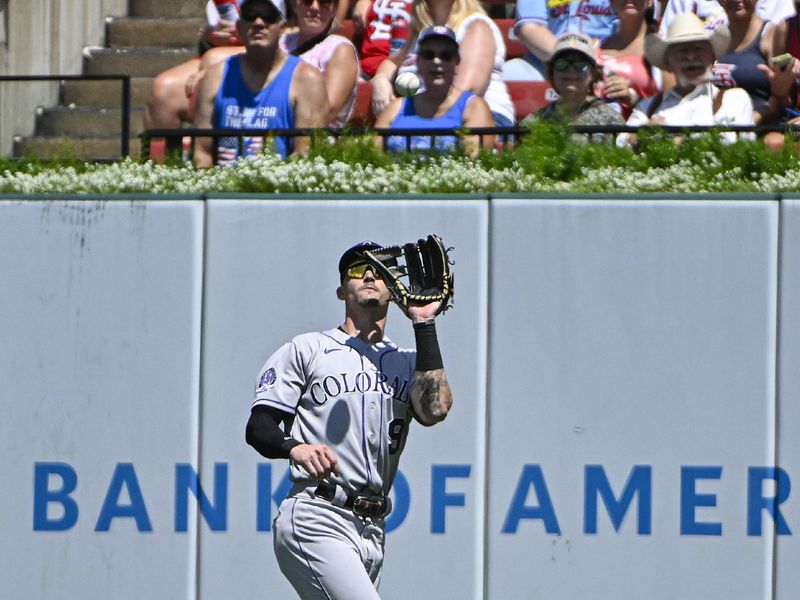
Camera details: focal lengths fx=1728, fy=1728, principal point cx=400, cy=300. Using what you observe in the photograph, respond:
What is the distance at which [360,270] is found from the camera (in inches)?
259

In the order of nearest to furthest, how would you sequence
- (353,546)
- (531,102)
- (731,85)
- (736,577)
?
(353,546) < (736,577) < (731,85) < (531,102)

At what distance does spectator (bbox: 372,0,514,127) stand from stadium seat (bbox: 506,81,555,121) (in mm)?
254

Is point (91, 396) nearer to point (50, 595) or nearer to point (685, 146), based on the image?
point (50, 595)

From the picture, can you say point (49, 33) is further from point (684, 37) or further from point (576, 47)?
point (684, 37)

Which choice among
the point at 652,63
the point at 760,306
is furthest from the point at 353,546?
the point at 652,63

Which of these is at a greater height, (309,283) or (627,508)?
(309,283)

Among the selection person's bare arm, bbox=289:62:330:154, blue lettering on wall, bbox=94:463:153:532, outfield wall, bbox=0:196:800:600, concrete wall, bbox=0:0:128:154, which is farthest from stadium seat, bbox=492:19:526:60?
blue lettering on wall, bbox=94:463:153:532

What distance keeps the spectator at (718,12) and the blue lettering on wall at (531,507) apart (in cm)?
265

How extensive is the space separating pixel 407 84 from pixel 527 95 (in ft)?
4.33

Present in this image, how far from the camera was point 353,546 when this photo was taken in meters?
6.30

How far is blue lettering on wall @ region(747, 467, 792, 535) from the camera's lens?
7.52 metres

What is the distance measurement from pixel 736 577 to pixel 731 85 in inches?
111

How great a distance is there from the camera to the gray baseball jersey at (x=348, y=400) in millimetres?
6387

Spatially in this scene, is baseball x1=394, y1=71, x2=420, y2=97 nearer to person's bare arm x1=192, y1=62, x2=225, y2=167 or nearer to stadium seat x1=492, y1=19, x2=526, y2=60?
person's bare arm x1=192, y1=62, x2=225, y2=167
